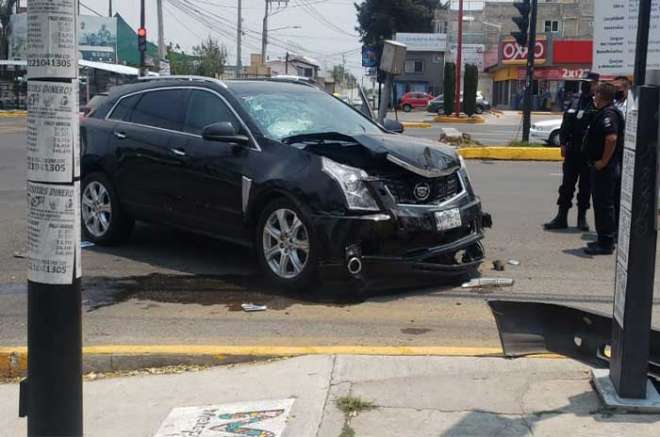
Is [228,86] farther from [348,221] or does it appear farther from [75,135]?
[75,135]

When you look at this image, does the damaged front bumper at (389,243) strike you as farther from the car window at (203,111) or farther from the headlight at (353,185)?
the car window at (203,111)

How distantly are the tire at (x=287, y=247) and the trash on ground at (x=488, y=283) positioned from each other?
1415 mm

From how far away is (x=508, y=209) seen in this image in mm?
11062

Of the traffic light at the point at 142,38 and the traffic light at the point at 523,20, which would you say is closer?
the traffic light at the point at 523,20

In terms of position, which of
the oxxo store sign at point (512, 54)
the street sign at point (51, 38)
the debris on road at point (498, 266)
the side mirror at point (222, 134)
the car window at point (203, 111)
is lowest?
the debris on road at point (498, 266)

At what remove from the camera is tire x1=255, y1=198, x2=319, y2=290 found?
6.44 meters

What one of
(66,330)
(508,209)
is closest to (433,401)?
(66,330)

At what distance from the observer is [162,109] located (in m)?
8.05

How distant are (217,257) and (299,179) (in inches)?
77.9

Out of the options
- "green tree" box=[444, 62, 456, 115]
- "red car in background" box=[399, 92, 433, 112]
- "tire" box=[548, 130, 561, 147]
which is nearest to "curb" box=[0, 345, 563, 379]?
"tire" box=[548, 130, 561, 147]

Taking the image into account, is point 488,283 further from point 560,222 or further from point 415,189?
point 560,222

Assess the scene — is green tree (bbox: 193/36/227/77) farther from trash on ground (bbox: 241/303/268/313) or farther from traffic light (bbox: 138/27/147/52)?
trash on ground (bbox: 241/303/268/313)

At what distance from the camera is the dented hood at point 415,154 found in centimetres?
657

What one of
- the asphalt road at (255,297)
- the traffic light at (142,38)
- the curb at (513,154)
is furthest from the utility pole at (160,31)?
the asphalt road at (255,297)
